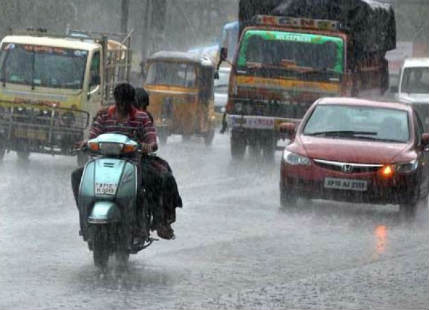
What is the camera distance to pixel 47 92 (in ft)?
77.4

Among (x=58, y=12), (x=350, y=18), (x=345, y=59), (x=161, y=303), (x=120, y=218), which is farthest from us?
(x=58, y=12)

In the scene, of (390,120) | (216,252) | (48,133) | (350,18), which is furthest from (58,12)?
(216,252)

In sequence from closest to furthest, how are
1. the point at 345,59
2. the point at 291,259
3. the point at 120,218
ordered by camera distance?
the point at 120,218, the point at 291,259, the point at 345,59

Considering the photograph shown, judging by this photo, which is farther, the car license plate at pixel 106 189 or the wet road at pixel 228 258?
the car license plate at pixel 106 189

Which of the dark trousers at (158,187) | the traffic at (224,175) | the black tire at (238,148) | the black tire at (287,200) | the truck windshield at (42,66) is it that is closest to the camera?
the traffic at (224,175)

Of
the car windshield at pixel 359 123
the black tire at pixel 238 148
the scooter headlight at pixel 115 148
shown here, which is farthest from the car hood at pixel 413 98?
the scooter headlight at pixel 115 148

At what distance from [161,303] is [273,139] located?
18.1 m

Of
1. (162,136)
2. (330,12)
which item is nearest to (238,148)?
(330,12)

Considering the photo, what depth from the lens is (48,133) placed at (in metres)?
23.2

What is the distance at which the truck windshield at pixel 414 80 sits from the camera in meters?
36.0

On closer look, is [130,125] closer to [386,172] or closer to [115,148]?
[115,148]

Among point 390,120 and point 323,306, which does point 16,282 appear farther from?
point 390,120

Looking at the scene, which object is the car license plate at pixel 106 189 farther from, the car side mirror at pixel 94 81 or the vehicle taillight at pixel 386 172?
the car side mirror at pixel 94 81

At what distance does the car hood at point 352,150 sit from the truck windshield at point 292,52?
29.8ft
